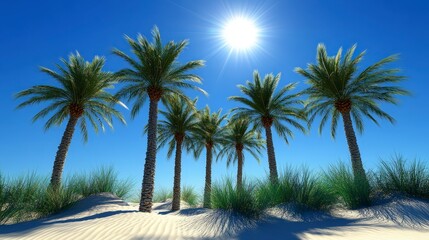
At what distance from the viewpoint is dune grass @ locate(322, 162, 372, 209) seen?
912 cm

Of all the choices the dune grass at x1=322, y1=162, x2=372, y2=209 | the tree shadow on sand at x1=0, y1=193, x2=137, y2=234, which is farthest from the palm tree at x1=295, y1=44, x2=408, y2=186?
the tree shadow on sand at x1=0, y1=193, x2=137, y2=234

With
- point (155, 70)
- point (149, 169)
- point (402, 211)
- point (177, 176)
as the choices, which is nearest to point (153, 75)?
point (155, 70)

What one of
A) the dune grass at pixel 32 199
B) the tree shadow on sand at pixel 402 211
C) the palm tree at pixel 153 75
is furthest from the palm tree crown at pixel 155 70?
the tree shadow on sand at pixel 402 211

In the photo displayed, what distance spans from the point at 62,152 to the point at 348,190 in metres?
14.4

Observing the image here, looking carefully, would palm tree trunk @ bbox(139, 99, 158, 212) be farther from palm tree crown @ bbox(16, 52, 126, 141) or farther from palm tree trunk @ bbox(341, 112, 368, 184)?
palm tree trunk @ bbox(341, 112, 368, 184)

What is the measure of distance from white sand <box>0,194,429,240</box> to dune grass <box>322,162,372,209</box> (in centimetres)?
71

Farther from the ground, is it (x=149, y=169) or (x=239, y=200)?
(x=149, y=169)

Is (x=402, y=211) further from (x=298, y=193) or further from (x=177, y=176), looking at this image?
(x=177, y=176)

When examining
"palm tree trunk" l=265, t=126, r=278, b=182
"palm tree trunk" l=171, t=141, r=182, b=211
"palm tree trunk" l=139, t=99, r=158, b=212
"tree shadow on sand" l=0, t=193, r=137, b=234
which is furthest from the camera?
"palm tree trunk" l=171, t=141, r=182, b=211

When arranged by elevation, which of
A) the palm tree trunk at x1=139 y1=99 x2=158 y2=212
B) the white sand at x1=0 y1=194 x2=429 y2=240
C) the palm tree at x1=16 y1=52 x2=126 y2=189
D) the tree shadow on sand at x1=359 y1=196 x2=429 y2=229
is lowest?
the white sand at x1=0 y1=194 x2=429 y2=240

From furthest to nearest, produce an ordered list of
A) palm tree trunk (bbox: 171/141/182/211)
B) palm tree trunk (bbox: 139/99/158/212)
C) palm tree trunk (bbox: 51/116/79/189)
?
palm tree trunk (bbox: 171/141/182/211)
palm tree trunk (bbox: 51/116/79/189)
palm tree trunk (bbox: 139/99/158/212)

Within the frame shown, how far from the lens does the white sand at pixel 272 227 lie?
19.4ft

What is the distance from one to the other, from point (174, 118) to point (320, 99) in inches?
426

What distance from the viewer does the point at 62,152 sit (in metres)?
16.0
